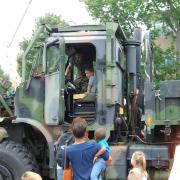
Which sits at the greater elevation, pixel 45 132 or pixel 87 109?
pixel 87 109

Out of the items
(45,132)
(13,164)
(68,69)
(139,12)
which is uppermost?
(139,12)

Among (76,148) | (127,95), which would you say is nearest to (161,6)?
(127,95)

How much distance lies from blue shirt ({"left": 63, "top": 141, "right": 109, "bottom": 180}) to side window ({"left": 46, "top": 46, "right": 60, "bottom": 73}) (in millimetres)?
2610

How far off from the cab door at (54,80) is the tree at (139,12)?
38.7ft

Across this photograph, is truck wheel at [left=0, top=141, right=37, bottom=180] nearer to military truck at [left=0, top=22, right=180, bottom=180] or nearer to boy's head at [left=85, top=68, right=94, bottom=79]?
military truck at [left=0, top=22, right=180, bottom=180]

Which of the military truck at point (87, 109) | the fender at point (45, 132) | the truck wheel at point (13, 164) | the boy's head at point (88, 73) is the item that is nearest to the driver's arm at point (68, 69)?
the military truck at point (87, 109)

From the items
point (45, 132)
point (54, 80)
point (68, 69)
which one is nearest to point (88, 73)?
point (68, 69)

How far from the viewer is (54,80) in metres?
→ 7.96

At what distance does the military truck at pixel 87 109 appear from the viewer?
24.9 ft

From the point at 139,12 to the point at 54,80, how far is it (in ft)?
43.9

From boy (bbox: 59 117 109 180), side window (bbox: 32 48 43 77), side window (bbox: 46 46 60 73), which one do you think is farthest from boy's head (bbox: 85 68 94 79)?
boy (bbox: 59 117 109 180)

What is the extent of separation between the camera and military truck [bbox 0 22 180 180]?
299 inches

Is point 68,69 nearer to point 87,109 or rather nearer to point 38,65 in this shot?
point 38,65

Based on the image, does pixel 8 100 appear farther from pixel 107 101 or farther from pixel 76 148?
pixel 76 148
